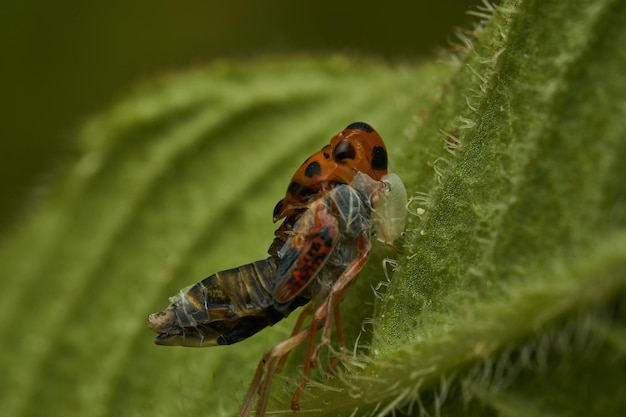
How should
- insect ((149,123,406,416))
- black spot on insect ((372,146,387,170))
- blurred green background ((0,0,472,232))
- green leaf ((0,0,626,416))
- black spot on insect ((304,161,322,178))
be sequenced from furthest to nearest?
blurred green background ((0,0,472,232)) < black spot on insect ((372,146,387,170)) < black spot on insect ((304,161,322,178)) < insect ((149,123,406,416)) < green leaf ((0,0,626,416))

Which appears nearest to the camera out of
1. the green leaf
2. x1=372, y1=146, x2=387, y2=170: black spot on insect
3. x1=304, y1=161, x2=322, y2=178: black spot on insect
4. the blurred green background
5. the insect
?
the green leaf

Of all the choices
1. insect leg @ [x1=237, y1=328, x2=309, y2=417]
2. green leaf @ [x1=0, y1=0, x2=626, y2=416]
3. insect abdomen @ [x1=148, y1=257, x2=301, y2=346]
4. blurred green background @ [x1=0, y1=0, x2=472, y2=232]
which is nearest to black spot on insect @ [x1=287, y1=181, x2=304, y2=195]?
insect abdomen @ [x1=148, y1=257, x2=301, y2=346]

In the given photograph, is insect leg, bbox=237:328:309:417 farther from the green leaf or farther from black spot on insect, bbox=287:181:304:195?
black spot on insect, bbox=287:181:304:195

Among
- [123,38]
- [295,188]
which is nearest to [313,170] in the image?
[295,188]

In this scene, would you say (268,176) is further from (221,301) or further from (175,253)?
(221,301)

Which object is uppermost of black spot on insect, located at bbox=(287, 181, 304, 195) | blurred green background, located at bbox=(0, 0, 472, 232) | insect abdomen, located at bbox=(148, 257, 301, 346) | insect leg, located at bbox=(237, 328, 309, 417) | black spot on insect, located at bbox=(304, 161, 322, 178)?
blurred green background, located at bbox=(0, 0, 472, 232)
